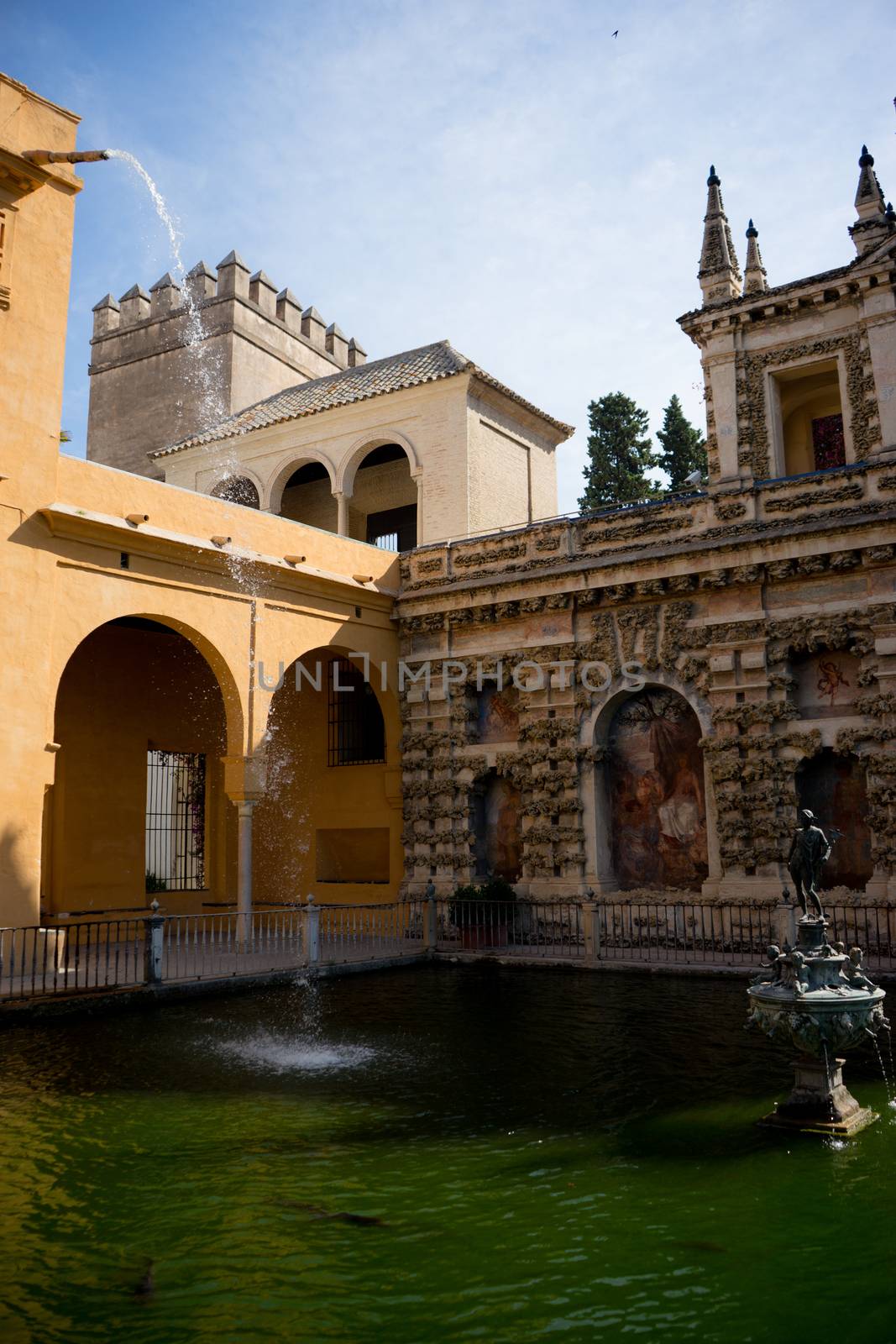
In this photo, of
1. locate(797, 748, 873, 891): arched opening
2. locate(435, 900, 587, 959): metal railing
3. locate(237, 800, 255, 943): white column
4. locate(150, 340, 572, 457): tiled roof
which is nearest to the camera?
locate(797, 748, 873, 891): arched opening

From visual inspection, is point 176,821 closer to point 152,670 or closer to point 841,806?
point 152,670

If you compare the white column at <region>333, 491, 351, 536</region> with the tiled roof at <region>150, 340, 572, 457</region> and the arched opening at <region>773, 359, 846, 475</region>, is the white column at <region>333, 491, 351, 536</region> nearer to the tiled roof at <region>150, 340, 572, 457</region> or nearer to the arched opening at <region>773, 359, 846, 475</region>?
the tiled roof at <region>150, 340, 572, 457</region>

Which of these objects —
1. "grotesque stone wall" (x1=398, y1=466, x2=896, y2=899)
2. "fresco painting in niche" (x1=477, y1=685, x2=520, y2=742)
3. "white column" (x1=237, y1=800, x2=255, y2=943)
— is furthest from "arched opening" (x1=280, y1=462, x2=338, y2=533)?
"white column" (x1=237, y1=800, x2=255, y2=943)

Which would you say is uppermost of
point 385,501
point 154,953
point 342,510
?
point 385,501

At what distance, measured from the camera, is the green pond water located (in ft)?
14.9

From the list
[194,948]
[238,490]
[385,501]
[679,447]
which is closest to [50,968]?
[194,948]

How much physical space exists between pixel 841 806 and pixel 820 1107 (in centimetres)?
989

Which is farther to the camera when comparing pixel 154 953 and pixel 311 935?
pixel 311 935

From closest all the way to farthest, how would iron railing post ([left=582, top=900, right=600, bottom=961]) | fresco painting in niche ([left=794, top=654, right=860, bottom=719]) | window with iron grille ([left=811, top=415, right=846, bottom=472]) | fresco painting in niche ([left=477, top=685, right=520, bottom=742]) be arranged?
1. iron railing post ([left=582, top=900, right=600, bottom=961])
2. fresco painting in niche ([left=794, top=654, right=860, bottom=719])
3. fresco painting in niche ([left=477, top=685, right=520, bottom=742])
4. window with iron grille ([left=811, top=415, right=846, bottom=472])

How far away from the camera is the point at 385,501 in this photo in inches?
1043

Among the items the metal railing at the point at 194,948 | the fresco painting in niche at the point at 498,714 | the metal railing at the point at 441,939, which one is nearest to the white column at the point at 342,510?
the fresco painting in niche at the point at 498,714

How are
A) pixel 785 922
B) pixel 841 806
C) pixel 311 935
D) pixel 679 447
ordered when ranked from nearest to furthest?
pixel 785 922, pixel 311 935, pixel 841 806, pixel 679 447

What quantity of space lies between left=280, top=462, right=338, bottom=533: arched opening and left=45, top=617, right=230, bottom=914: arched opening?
6.58 m

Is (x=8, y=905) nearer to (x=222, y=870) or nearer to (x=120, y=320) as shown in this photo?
(x=222, y=870)
